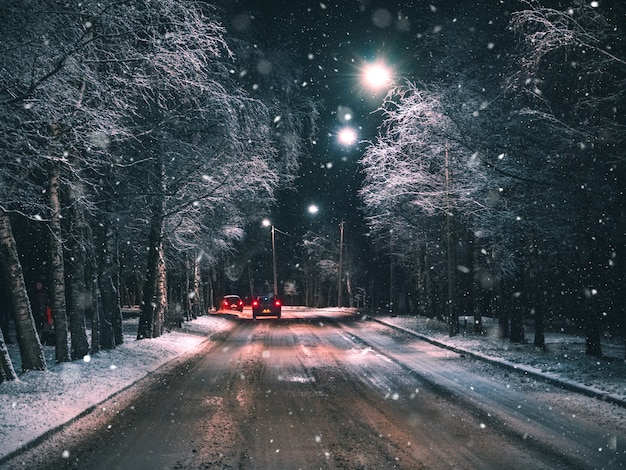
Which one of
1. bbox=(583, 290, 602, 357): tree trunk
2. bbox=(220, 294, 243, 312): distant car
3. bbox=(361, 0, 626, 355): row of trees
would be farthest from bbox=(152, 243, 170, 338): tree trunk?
bbox=(220, 294, 243, 312): distant car

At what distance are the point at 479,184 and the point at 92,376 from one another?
1061cm

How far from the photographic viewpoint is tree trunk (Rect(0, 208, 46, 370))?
11.8 m

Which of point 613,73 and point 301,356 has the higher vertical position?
point 613,73

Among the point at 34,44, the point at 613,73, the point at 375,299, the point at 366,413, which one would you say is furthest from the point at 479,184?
the point at 375,299

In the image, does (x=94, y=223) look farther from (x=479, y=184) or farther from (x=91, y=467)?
(x=91, y=467)

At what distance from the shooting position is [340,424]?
8.72 meters

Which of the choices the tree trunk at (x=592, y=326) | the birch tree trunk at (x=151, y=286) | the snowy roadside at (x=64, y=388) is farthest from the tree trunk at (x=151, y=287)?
the tree trunk at (x=592, y=326)

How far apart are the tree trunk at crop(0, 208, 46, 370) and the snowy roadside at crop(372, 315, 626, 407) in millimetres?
10591

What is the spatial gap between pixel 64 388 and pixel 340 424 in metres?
5.44

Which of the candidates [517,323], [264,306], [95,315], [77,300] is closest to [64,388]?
[77,300]

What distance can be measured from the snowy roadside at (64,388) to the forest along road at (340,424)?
296 mm

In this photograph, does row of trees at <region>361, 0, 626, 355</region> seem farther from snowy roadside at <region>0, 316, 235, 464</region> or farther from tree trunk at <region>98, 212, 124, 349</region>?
snowy roadside at <region>0, 316, 235, 464</region>

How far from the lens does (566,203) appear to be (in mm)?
14188

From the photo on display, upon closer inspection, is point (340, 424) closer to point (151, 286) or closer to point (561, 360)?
point (561, 360)
